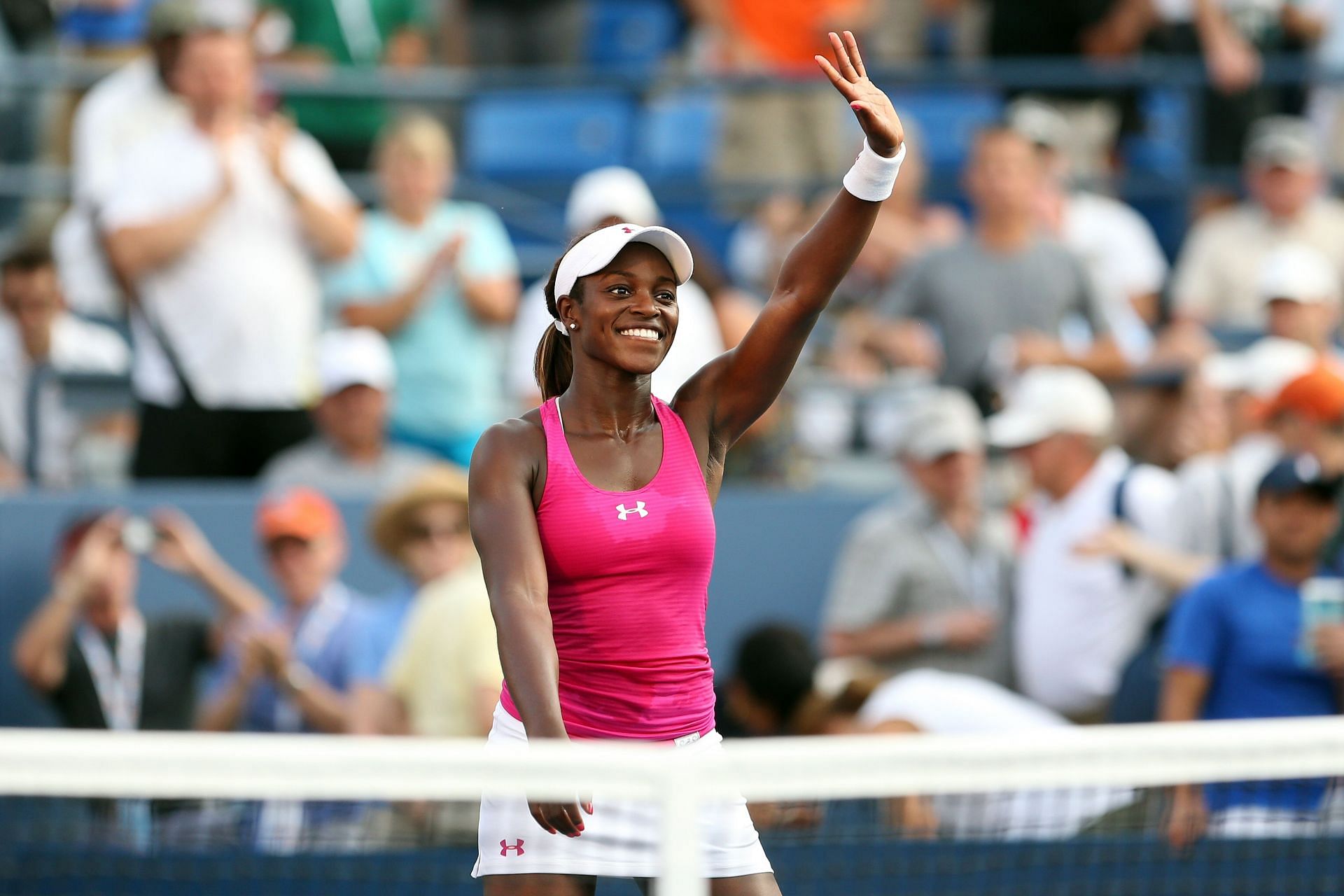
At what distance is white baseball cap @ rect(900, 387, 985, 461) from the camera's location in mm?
6922

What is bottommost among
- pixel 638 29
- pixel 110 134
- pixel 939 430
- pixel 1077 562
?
pixel 1077 562

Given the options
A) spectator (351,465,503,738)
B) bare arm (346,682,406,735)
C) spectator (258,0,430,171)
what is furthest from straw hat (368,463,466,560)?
spectator (258,0,430,171)

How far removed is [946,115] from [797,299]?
712cm

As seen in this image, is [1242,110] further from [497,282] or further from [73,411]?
[73,411]

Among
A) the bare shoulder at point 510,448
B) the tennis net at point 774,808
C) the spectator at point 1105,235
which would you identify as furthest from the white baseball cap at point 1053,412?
the bare shoulder at point 510,448

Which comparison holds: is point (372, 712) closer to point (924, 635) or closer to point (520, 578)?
point (924, 635)

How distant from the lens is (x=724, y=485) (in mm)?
7898

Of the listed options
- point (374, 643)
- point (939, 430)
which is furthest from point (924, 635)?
point (374, 643)

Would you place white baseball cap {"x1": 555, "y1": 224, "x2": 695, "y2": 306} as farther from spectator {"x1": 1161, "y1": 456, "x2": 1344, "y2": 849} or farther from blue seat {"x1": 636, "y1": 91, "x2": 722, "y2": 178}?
blue seat {"x1": 636, "y1": 91, "x2": 722, "y2": 178}

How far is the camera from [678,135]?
34.9 feet

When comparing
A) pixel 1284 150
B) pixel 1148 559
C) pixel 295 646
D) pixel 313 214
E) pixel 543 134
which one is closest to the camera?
pixel 1148 559

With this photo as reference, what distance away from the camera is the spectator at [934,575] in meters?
6.87

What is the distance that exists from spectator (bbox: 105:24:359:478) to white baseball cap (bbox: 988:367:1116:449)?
2486 mm

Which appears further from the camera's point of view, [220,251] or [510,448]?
[220,251]
